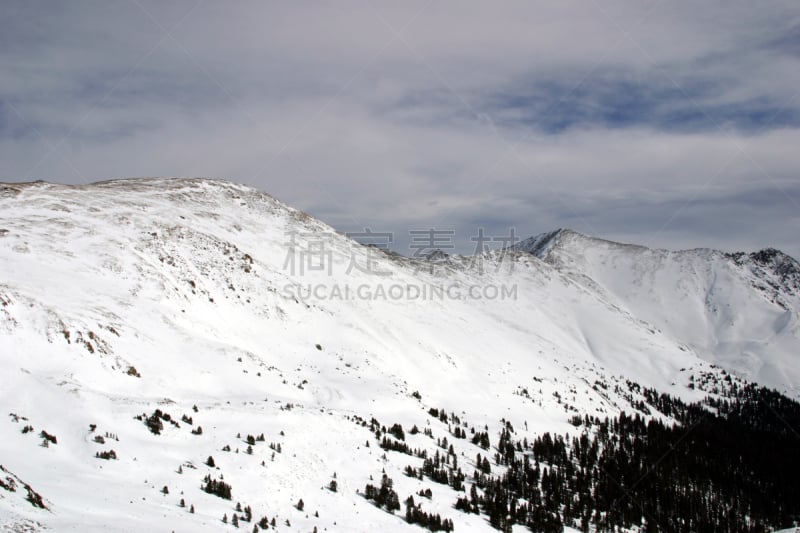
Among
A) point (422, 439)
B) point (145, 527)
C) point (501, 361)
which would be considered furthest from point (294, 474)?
point (501, 361)

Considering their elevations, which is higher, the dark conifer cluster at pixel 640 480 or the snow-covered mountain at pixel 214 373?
the snow-covered mountain at pixel 214 373

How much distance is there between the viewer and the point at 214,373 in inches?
1628

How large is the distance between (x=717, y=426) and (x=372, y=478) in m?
164

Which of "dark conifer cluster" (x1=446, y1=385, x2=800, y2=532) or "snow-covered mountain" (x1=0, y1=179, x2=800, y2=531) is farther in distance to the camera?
"dark conifer cluster" (x1=446, y1=385, x2=800, y2=532)

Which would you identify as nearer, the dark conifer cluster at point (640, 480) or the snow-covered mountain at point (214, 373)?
the snow-covered mountain at point (214, 373)

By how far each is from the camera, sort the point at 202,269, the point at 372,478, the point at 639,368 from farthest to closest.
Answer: the point at 639,368 < the point at 202,269 < the point at 372,478

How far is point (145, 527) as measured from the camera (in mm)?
17438

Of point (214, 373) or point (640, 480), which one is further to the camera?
point (640, 480)

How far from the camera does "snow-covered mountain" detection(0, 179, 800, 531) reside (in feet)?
74.2

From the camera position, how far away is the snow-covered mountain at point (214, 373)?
2262cm

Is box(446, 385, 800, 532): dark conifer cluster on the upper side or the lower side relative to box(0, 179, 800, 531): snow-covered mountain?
lower

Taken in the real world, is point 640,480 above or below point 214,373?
below

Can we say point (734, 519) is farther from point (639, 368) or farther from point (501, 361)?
point (639, 368)

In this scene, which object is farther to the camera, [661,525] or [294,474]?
[661,525]
